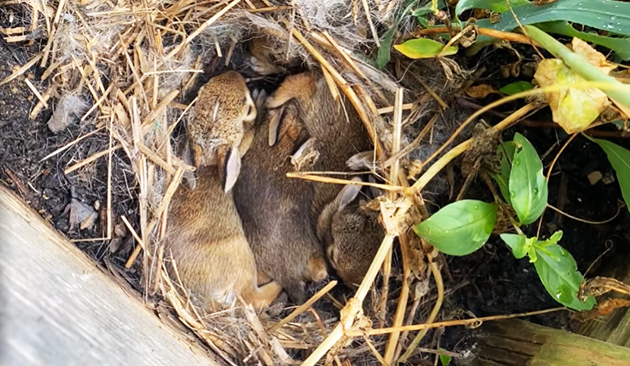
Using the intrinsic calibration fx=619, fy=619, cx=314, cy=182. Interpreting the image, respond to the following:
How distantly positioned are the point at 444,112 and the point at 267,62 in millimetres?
767

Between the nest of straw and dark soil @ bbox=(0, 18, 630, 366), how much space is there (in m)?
0.03

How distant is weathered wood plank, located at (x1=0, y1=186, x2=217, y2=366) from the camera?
A: 1217 mm

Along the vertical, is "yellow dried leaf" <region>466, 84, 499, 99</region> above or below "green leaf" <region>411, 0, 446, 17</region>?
below

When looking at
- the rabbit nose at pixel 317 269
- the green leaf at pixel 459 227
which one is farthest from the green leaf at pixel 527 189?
the rabbit nose at pixel 317 269

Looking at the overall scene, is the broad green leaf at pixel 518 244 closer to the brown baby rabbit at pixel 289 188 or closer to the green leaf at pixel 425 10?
the green leaf at pixel 425 10

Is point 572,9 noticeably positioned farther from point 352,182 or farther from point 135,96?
point 135,96

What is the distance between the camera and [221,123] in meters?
2.36

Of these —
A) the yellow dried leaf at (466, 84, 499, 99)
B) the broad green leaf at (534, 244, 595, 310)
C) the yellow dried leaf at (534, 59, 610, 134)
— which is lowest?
the broad green leaf at (534, 244, 595, 310)

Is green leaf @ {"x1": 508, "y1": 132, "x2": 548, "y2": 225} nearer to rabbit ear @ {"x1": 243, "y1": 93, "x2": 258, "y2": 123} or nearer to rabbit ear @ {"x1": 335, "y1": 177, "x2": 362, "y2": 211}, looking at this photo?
rabbit ear @ {"x1": 335, "y1": 177, "x2": 362, "y2": 211}

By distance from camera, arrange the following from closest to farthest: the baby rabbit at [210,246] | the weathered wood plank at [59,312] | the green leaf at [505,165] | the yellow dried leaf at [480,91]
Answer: the weathered wood plank at [59,312] → the green leaf at [505,165] → the yellow dried leaf at [480,91] → the baby rabbit at [210,246]

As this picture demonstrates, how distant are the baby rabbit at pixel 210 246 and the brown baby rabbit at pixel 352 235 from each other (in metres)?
0.37

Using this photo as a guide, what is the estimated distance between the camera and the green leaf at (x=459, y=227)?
6.04 feet

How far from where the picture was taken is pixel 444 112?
238 centimetres

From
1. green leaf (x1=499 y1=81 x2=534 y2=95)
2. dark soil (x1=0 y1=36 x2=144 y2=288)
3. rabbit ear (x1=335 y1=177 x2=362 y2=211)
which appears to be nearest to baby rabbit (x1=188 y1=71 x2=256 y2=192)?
dark soil (x1=0 y1=36 x2=144 y2=288)
